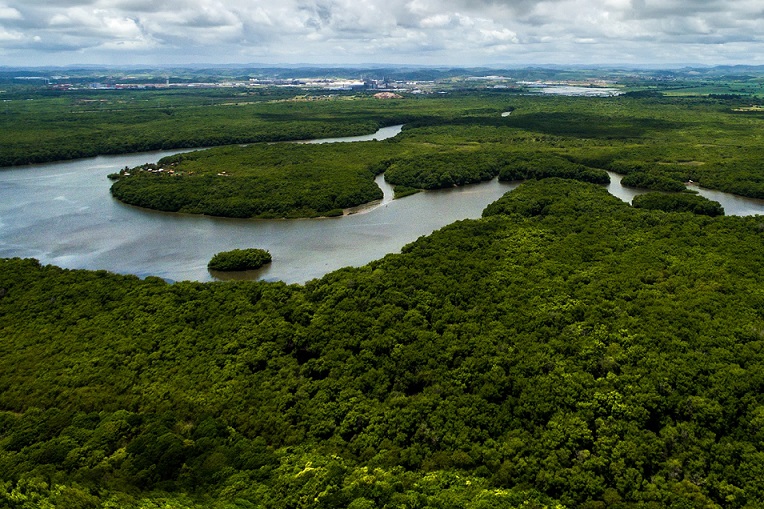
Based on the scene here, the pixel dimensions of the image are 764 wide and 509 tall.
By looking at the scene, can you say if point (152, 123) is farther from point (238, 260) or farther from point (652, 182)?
point (652, 182)

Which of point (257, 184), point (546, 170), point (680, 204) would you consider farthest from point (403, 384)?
point (546, 170)

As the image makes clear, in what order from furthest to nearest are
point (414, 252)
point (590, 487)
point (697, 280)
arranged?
point (414, 252) → point (697, 280) → point (590, 487)

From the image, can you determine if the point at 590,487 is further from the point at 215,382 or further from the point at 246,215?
the point at 246,215

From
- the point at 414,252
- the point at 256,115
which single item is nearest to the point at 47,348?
the point at 414,252

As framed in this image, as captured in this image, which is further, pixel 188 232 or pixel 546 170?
pixel 546 170

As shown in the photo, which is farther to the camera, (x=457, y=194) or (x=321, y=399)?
(x=457, y=194)

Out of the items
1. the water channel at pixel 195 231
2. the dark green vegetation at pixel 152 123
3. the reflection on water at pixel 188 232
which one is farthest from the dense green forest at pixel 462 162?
the dark green vegetation at pixel 152 123
